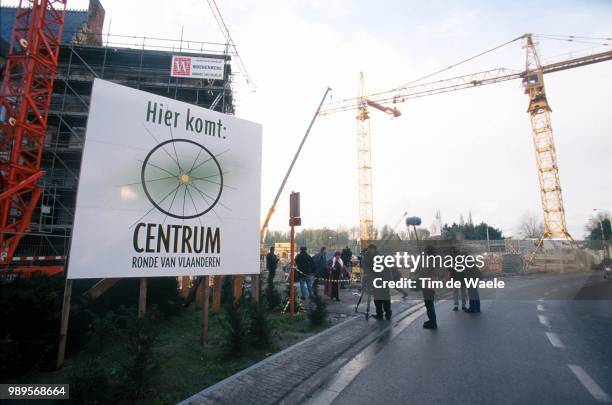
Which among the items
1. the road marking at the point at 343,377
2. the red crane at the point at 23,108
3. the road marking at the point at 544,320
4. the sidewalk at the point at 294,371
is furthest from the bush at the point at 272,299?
the red crane at the point at 23,108

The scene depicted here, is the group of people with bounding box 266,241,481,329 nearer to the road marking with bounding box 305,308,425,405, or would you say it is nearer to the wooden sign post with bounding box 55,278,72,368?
the road marking with bounding box 305,308,425,405

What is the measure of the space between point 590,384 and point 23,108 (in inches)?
952

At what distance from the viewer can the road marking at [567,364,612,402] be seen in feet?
12.1

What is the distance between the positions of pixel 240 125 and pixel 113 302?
4.41 meters

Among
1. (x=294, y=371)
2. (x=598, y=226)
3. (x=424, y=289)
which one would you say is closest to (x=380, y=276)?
(x=424, y=289)

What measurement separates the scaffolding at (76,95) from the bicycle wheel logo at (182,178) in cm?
1770

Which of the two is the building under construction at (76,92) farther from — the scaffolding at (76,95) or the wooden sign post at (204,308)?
the wooden sign post at (204,308)

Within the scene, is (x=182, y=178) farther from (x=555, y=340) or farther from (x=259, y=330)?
(x=555, y=340)

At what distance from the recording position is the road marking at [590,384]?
12.1ft

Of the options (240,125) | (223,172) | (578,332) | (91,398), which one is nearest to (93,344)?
(91,398)

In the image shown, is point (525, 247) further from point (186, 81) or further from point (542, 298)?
point (186, 81)

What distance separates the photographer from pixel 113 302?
657 cm

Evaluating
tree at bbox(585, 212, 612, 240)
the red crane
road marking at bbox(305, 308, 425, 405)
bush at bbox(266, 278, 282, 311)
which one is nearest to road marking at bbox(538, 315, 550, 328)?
road marking at bbox(305, 308, 425, 405)

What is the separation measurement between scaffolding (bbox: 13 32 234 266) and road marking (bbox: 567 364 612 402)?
74.6 ft
